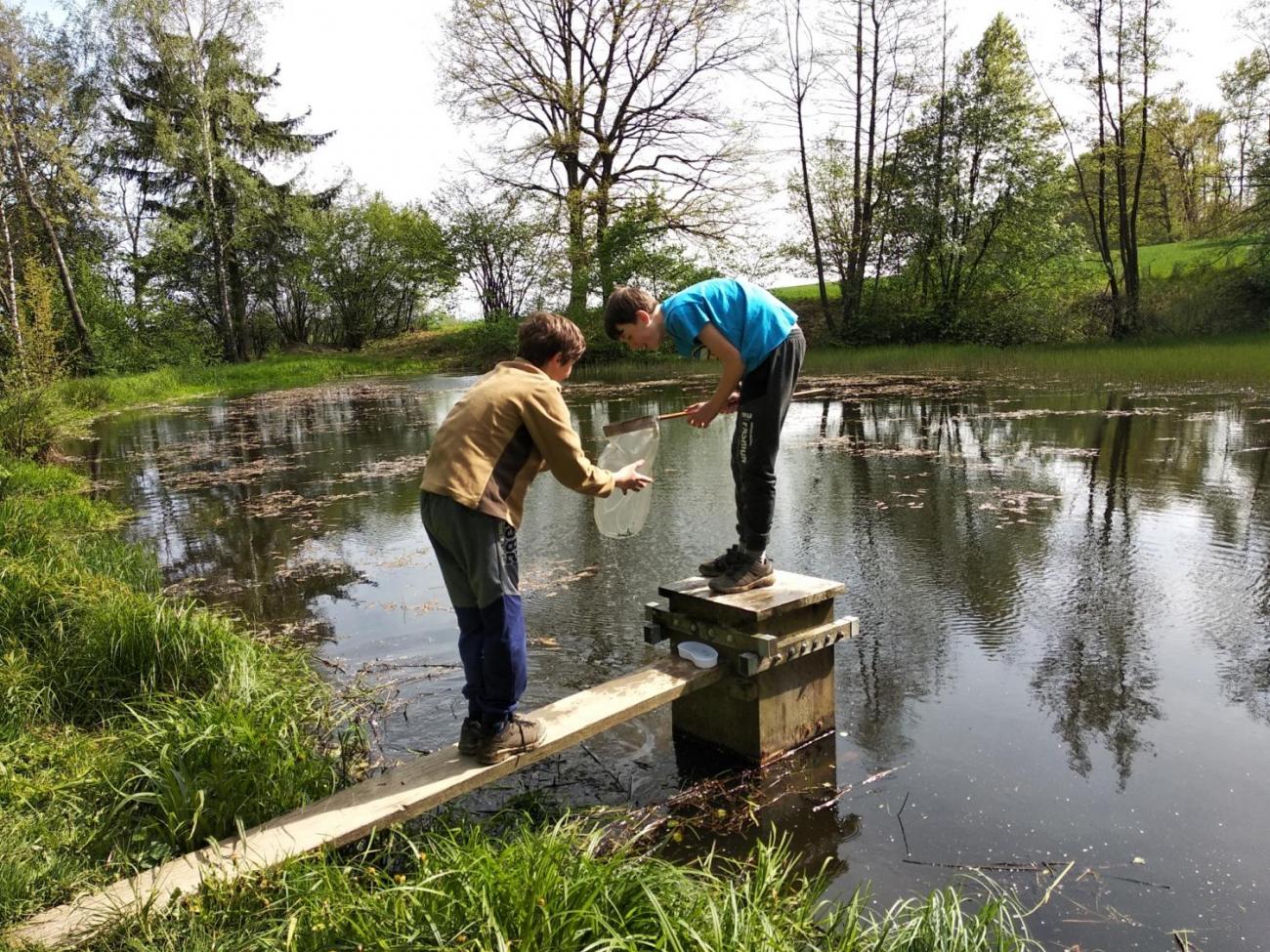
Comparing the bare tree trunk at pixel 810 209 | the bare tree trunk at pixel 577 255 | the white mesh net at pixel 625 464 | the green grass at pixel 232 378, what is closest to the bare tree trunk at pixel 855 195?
the bare tree trunk at pixel 810 209

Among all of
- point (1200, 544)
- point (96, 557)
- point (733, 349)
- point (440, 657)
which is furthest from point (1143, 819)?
point (96, 557)

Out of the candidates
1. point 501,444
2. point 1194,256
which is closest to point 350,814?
point 501,444

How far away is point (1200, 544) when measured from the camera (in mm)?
6465

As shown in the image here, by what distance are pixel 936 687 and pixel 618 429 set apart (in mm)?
2088

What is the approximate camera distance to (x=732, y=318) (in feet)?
12.8

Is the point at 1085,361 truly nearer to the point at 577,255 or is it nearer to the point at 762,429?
the point at 577,255

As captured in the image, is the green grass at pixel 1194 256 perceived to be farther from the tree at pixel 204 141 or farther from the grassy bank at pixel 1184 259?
the tree at pixel 204 141

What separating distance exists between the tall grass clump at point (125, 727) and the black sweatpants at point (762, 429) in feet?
6.60

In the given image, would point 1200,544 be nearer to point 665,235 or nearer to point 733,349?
point 733,349

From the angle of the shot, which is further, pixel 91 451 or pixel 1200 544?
pixel 91 451

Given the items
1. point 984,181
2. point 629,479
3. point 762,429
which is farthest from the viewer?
point 984,181

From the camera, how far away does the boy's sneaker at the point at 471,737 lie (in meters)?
3.09

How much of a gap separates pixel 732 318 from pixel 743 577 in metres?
1.17

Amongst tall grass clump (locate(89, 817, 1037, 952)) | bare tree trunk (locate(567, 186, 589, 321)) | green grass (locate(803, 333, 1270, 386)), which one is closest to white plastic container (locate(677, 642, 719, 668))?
tall grass clump (locate(89, 817, 1037, 952))
